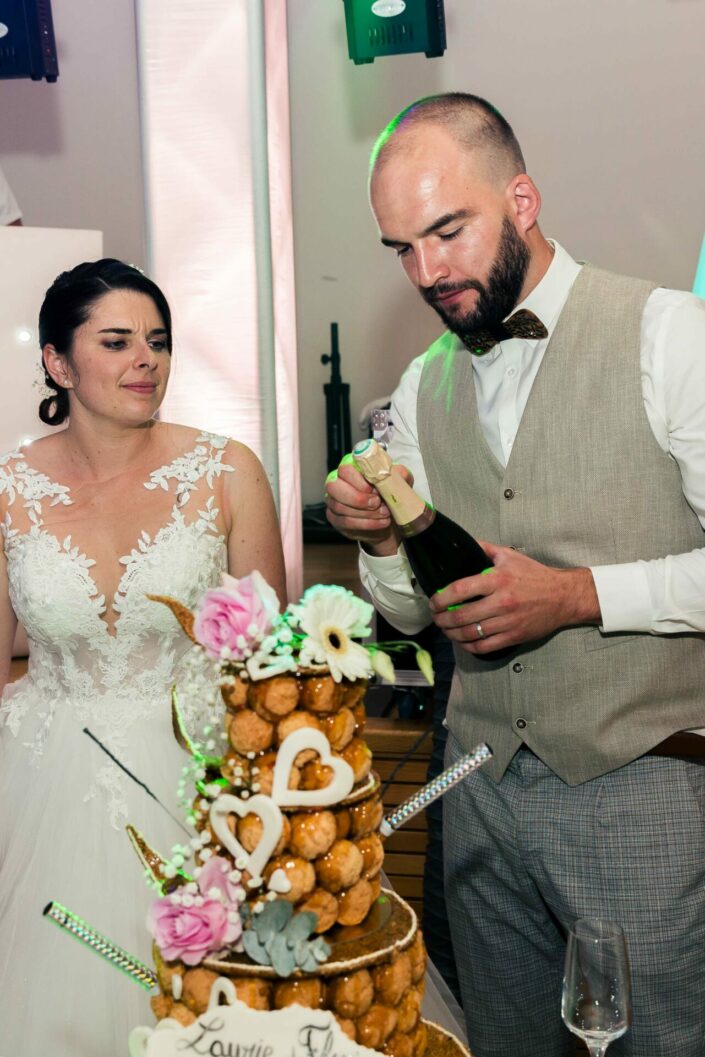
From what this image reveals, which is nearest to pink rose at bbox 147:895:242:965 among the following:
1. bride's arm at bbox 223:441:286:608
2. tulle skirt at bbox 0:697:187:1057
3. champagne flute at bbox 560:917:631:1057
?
champagne flute at bbox 560:917:631:1057

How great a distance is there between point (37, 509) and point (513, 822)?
45.4 inches

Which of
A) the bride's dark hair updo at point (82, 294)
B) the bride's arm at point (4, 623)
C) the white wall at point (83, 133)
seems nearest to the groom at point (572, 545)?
the bride's dark hair updo at point (82, 294)

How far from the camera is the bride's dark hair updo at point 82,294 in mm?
2266

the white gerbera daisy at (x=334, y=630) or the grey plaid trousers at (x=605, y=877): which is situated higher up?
the white gerbera daisy at (x=334, y=630)

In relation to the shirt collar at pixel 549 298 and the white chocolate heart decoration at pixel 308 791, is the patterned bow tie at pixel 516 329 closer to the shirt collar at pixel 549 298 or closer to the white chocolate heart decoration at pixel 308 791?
the shirt collar at pixel 549 298

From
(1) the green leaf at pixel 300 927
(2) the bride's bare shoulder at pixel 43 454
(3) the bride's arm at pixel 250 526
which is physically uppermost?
(1) the green leaf at pixel 300 927

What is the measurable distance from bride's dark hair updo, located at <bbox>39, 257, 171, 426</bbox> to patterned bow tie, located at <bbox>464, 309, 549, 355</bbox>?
843 millimetres

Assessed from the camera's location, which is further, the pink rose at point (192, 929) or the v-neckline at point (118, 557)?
the v-neckline at point (118, 557)

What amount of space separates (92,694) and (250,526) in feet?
1.49

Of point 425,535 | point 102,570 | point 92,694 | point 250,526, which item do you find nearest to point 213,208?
point 250,526

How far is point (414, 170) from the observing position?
1613 millimetres

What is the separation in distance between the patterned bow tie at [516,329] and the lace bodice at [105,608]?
800mm

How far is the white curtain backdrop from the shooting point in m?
2.61

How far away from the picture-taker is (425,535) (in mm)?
1646
